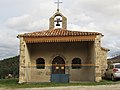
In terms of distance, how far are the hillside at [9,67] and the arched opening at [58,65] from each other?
47.7 feet

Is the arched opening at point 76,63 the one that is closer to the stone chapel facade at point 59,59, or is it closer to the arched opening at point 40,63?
the stone chapel facade at point 59,59

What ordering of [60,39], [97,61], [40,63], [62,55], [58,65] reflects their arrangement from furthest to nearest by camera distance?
[40,63], [62,55], [58,65], [60,39], [97,61]

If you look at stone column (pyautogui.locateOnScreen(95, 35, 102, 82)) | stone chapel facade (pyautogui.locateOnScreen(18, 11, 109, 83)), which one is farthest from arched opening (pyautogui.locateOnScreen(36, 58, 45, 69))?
stone column (pyautogui.locateOnScreen(95, 35, 102, 82))

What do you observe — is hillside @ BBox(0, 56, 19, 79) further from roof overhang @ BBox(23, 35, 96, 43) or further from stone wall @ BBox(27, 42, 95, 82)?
roof overhang @ BBox(23, 35, 96, 43)

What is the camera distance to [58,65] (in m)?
27.1

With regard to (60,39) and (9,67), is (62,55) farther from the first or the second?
(9,67)

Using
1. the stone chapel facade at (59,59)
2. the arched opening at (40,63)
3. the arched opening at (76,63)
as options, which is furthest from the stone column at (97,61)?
the arched opening at (40,63)

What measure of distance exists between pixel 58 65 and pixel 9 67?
23.0 meters

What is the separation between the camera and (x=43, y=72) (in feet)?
89.5

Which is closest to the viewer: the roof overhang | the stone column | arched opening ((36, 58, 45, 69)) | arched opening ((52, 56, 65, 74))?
the stone column

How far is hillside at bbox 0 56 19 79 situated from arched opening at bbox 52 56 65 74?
1455 cm

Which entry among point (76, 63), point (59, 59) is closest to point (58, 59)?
point (59, 59)

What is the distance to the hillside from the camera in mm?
43278

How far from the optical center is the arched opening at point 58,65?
27.0 m
